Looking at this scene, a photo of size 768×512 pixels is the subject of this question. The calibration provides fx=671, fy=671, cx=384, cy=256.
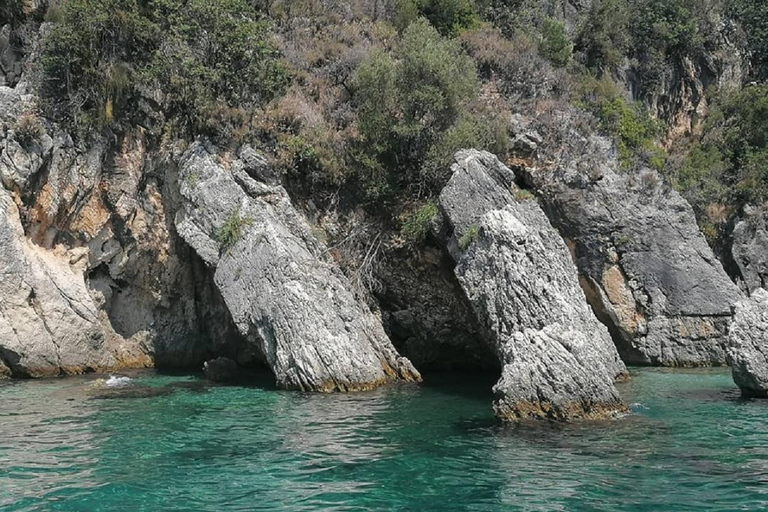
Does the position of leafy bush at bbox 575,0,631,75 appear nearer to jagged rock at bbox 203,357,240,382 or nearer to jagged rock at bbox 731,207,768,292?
jagged rock at bbox 731,207,768,292

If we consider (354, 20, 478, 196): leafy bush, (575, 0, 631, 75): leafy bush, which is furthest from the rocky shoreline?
(575, 0, 631, 75): leafy bush

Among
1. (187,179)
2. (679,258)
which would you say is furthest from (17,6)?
(679,258)

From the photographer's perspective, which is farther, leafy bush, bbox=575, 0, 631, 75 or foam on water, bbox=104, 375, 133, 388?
leafy bush, bbox=575, 0, 631, 75

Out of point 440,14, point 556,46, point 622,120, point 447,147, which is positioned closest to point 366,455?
point 447,147

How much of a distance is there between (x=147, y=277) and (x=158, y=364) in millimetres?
3197

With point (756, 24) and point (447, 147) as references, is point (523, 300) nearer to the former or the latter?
point (447, 147)

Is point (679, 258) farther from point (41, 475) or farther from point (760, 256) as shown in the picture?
point (41, 475)

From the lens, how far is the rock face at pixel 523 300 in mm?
13922

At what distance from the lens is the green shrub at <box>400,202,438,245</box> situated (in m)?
21.1

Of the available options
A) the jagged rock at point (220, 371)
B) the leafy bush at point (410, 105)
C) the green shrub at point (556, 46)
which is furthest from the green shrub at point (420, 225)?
the green shrub at point (556, 46)

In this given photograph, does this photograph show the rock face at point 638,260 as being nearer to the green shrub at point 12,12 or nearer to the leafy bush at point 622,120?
the leafy bush at point 622,120

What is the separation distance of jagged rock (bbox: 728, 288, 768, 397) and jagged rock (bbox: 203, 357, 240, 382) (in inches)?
561

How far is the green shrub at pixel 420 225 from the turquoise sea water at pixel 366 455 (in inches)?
224

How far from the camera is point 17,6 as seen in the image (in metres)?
26.2
